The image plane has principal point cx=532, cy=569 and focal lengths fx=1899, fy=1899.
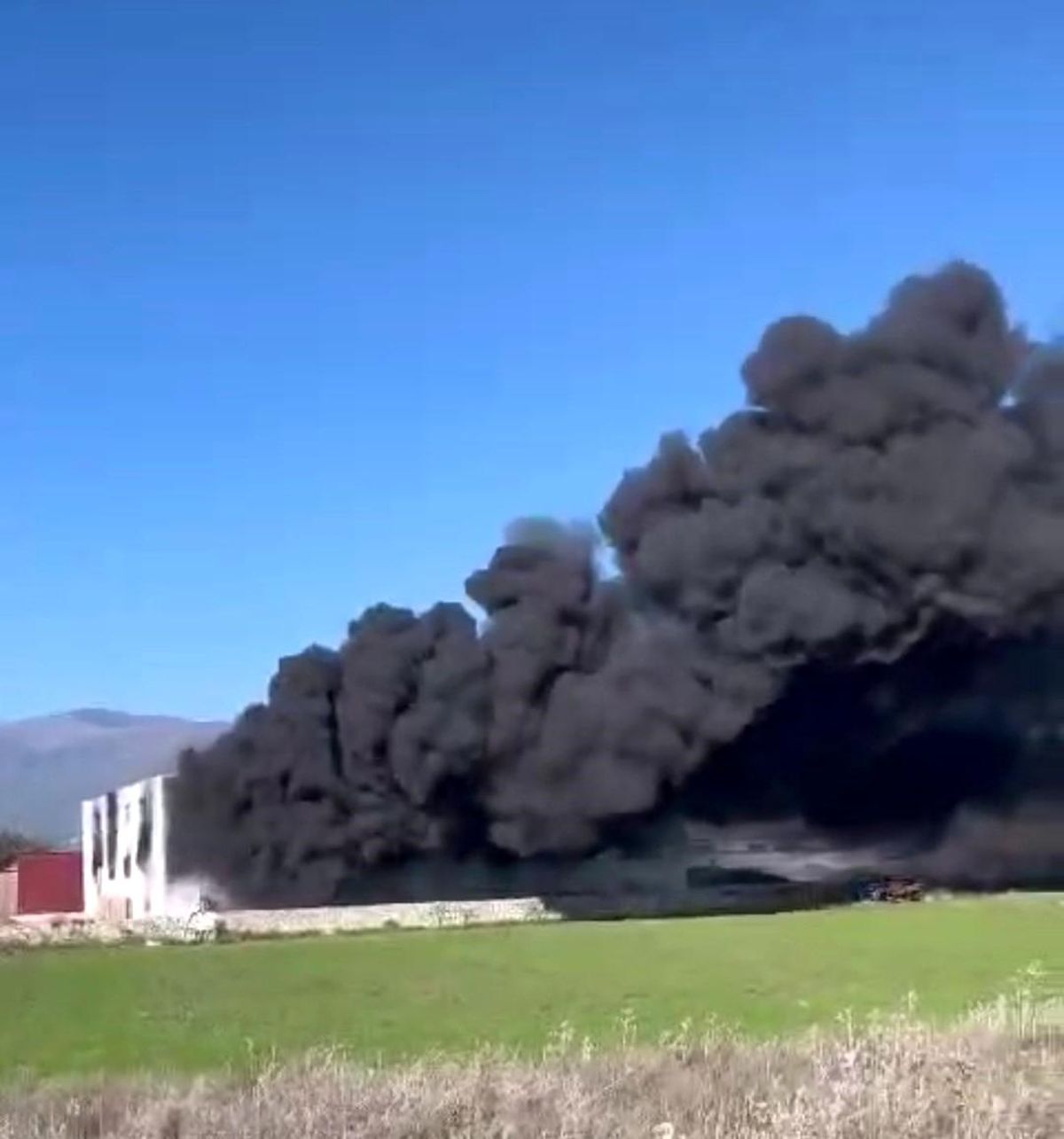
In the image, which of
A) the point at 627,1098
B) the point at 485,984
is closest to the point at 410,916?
the point at 485,984

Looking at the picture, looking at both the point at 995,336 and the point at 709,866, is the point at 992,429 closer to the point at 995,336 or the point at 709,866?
the point at 995,336

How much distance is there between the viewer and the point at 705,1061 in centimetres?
1427

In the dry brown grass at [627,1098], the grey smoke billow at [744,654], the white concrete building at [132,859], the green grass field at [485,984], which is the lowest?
the green grass field at [485,984]

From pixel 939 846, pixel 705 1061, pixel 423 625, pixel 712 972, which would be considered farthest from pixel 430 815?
pixel 705 1061

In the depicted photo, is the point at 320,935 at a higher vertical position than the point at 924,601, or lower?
lower

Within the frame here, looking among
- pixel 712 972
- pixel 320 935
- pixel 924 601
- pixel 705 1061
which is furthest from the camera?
pixel 924 601

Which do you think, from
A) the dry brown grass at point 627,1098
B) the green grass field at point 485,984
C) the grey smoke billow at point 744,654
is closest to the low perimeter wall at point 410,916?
the grey smoke billow at point 744,654

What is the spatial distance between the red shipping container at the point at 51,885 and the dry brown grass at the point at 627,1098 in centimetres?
6582

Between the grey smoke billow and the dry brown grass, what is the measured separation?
49.8 m

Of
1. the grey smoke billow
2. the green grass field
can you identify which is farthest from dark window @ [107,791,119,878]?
the green grass field

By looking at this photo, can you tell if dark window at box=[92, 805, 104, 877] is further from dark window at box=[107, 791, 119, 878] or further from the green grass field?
the green grass field

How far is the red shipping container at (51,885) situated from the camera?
7825 cm

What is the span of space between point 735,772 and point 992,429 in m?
15.2

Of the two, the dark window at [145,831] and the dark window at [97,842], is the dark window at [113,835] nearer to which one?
the dark window at [97,842]
